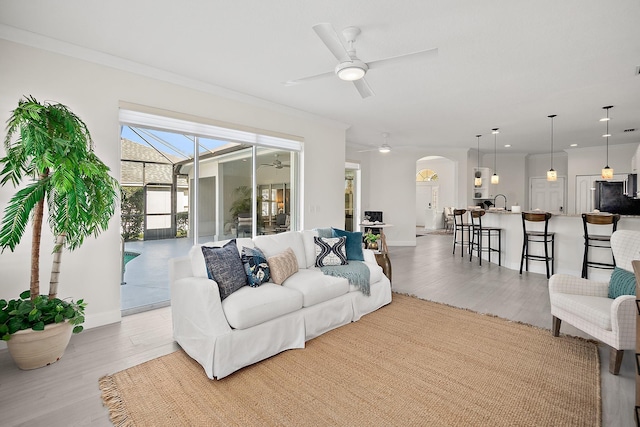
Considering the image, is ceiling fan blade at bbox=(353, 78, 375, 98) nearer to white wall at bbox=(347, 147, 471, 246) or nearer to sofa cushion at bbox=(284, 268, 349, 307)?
sofa cushion at bbox=(284, 268, 349, 307)

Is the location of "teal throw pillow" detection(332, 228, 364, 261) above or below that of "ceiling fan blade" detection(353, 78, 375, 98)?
below

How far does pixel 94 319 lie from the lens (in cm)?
320

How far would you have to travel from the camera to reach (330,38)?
2.24m

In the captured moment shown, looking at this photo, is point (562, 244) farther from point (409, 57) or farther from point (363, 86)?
point (409, 57)

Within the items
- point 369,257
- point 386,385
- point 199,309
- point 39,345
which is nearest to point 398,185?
point 369,257

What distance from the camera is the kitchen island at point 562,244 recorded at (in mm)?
4750

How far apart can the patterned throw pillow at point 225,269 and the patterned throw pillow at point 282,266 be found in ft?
1.00

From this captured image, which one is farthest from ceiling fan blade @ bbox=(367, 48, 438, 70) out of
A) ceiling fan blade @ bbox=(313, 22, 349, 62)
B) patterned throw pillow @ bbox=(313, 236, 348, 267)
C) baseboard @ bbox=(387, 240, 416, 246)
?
baseboard @ bbox=(387, 240, 416, 246)

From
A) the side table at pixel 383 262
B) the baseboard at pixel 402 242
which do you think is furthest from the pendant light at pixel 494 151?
the side table at pixel 383 262

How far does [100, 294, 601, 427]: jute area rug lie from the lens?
6.03ft

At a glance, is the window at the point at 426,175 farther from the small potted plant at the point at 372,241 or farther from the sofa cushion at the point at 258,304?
the sofa cushion at the point at 258,304

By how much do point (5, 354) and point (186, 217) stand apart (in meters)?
2.09

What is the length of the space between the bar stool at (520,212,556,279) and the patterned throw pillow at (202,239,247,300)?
494 centimetres

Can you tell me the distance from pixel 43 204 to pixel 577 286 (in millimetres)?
4640
